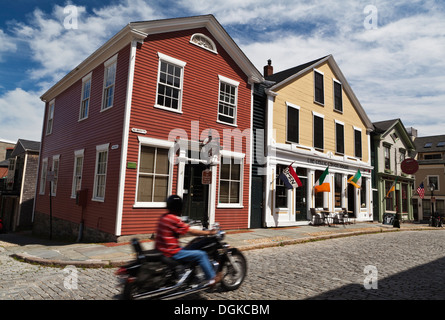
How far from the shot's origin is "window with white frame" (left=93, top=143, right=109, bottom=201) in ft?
38.8

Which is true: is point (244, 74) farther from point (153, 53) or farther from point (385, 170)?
point (385, 170)

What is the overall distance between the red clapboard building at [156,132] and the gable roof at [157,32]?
0.04 metres

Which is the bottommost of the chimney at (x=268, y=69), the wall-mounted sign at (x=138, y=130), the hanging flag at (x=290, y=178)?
the hanging flag at (x=290, y=178)

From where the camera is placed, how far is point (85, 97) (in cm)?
1478

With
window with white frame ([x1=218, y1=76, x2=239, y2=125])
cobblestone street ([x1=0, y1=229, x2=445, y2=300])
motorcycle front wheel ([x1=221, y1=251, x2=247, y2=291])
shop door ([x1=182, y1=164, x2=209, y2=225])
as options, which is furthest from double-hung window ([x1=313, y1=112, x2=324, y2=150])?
motorcycle front wheel ([x1=221, y1=251, x2=247, y2=291])

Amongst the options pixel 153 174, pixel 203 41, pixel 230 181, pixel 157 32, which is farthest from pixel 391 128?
pixel 153 174

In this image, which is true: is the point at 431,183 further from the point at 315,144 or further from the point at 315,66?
the point at 315,66

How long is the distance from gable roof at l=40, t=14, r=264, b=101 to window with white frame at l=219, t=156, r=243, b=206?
4.25 metres

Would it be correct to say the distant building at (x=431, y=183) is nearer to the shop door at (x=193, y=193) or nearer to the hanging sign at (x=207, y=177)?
the shop door at (x=193, y=193)

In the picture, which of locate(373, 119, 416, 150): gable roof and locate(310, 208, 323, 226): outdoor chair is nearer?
locate(310, 208, 323, 226): outdoor chair

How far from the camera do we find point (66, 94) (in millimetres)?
17031

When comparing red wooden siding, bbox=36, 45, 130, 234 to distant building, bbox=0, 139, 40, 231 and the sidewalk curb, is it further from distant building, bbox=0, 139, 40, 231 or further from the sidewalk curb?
distant building, bbox=0, 139, 40, 231

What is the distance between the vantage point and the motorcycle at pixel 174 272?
444cm

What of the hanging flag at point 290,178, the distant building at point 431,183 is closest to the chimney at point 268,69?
the hanging flag at point 290,178
